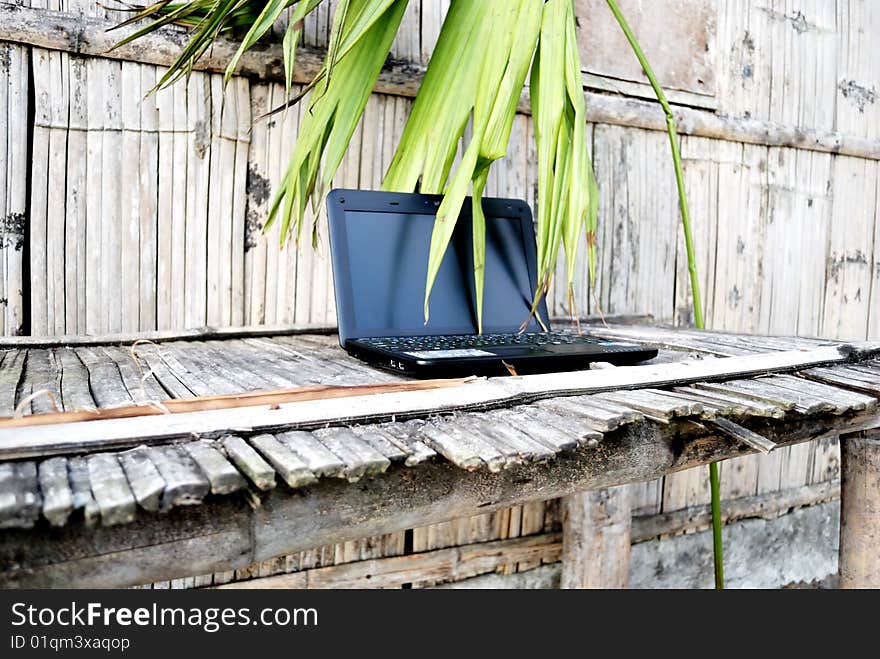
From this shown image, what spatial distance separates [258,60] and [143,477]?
97cm

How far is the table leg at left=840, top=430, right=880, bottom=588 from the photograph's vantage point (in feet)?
3.56

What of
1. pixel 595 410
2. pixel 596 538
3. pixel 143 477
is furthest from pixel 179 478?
pixel 596 538

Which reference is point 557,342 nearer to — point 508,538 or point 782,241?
point 508,538

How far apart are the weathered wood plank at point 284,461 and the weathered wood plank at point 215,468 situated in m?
0.03

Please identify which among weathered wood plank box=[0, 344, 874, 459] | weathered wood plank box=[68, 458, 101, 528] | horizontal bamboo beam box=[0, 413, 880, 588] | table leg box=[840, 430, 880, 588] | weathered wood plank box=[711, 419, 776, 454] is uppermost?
weathered wood plank box=[0, 344, 874, 459]

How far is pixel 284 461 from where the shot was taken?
20.1 inches

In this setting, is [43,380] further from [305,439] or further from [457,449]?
[457,449]

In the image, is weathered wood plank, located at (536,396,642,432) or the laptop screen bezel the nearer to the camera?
weathered wood plank, located at (536,396,642,432)

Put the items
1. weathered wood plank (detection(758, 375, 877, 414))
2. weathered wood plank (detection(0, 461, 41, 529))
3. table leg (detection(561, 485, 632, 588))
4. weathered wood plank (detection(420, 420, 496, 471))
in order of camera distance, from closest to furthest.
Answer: weathered wood plank (detection(0, 461, 41, 529))
weathered wood plank (detection(420, 420, 496, 471))
weathered wood plank (detection(758, 375, 877, 414))
table leg (detection(561, 485, 632, 588))

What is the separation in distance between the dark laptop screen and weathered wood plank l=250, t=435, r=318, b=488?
18.3 inches

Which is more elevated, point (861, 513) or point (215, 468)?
point (215, 468)

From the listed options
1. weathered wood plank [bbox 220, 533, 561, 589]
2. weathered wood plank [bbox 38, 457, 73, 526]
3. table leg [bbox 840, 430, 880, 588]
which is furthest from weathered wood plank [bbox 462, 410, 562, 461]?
weathered wood plank [bbox 220, 533, 561, 589]

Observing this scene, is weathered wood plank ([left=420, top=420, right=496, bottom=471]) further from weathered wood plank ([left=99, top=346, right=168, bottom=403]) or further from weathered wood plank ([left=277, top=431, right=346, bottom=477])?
weathered wood plank ([left=99, top=346, right=168, bottom=403])

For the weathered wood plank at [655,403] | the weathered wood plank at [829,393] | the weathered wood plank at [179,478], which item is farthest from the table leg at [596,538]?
the weathered wood plank at [179,478]
